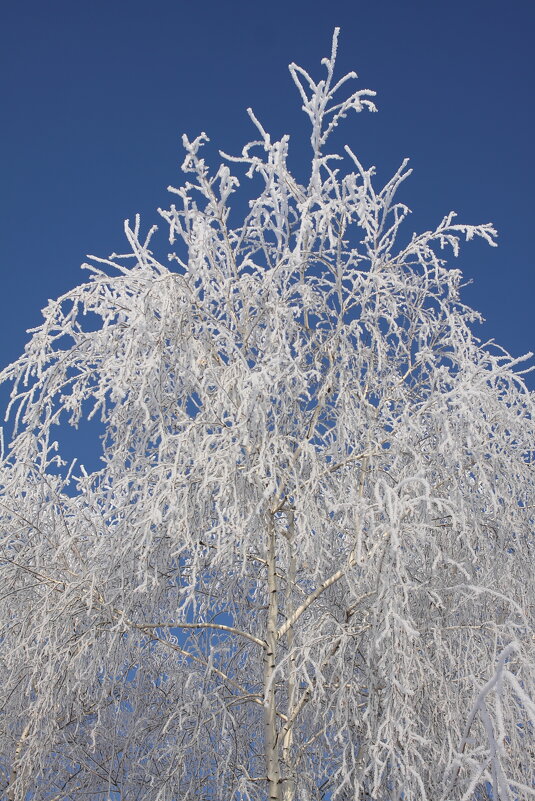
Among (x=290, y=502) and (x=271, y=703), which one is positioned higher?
(x=290, y=502)

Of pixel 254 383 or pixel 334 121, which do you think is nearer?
pixel 254 383

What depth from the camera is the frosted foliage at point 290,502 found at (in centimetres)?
407

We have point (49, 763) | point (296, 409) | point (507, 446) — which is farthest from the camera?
point (49, 763)

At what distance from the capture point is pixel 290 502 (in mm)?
5348

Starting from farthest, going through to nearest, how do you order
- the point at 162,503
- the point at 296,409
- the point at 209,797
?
the point at 209,797, the point at 296,409, the point at 162,503

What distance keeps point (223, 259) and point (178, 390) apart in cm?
115

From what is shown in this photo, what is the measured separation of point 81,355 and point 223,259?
4.08 feet

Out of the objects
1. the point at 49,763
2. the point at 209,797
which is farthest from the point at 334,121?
the point at 49,763

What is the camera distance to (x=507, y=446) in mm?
4590

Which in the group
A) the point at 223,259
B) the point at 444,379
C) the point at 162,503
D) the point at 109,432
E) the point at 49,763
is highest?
the point at 223,259

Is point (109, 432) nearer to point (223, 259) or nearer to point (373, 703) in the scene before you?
point (223, 259)

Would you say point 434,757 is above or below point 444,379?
below

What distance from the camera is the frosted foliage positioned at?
13.3ft

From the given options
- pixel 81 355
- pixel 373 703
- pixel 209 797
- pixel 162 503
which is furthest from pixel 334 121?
pixel 209 797
